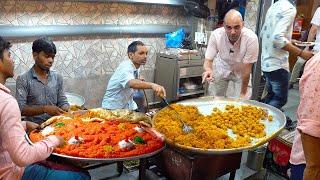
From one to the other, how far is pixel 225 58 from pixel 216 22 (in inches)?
73.9

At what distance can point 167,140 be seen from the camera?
6.84 ft

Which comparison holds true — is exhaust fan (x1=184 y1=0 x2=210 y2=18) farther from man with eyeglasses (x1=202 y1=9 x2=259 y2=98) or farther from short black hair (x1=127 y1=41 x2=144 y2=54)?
short black hair (x1=127 y1=41 x2=144 y2=54)

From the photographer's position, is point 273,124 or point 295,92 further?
point 295,92

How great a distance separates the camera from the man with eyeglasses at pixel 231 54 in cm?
326

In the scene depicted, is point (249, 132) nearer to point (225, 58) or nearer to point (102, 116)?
point (102, 116)

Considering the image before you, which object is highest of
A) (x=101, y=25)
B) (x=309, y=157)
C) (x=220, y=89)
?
(x=101, y=25)

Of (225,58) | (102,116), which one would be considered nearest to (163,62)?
(225,58)

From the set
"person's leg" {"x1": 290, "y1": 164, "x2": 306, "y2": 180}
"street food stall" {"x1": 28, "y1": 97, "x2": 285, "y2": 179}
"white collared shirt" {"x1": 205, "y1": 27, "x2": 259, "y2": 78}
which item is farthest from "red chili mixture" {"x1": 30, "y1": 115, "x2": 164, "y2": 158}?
"white collared shirt" {"x1": 205, "y1": 27, "x2": 259, "y2": 78}

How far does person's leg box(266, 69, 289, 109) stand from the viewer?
12.8 feet

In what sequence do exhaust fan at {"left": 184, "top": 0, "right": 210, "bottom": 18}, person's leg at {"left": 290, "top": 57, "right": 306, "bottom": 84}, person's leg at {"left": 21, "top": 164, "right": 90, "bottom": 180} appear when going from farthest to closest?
person's leg at {"left": 290, "top": 57, "right": 306, "bottom": 84} → exhaust fan at {"left": 184, "top": 0, "right": 210, "bottom": 18} → person's leg at {"left": 21, "top": 164, "right": 90, "bottom": 180}

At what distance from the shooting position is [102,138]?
2.05 m

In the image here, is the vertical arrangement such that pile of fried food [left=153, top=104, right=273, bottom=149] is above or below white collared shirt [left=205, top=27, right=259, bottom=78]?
below

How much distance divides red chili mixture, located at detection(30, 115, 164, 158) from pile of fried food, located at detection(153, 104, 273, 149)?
7.1 inches

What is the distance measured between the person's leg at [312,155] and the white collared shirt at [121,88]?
2079 millimetres
